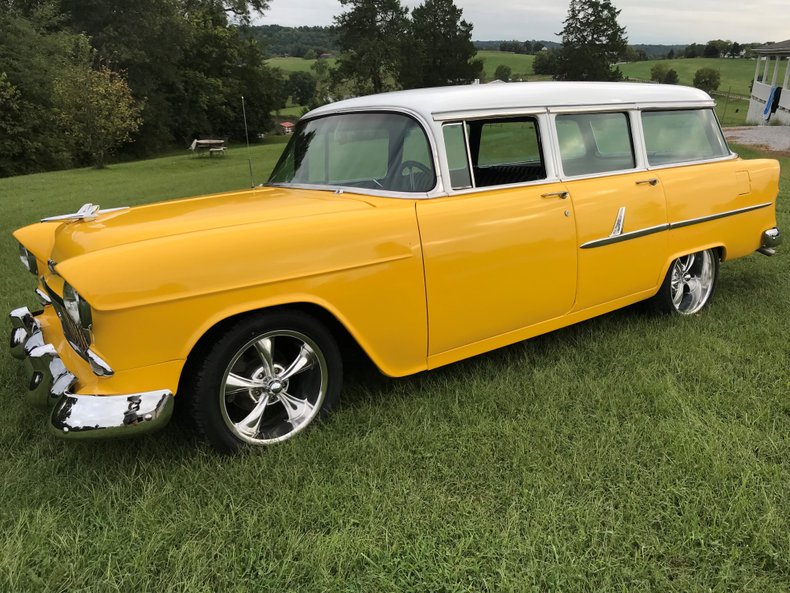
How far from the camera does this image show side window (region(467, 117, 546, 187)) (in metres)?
3.45

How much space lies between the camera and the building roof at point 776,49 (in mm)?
31223

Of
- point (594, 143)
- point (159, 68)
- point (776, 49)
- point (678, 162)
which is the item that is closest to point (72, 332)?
point (594, 143)

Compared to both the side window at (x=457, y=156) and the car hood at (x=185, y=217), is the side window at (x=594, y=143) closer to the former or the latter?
the side window at (x=457, y=156)

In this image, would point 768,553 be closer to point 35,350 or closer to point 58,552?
point 58,552

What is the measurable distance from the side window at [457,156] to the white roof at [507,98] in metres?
0.09

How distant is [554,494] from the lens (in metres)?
2.36

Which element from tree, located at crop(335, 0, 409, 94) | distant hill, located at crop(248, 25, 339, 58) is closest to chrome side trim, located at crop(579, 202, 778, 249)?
tree, located at crop(335, 0, 409, 94)

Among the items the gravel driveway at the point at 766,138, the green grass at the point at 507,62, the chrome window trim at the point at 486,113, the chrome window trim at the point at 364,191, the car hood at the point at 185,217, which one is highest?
the green grass at the point at 507,62

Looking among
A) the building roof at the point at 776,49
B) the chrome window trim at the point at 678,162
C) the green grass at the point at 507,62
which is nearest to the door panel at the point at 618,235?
the chrome window trim at the point at 678,162

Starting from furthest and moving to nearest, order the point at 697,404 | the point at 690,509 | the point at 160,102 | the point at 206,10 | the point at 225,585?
the point at 206,10, the point at 160,102, the point at 697,404, the point at 690,509, the point at 225,585

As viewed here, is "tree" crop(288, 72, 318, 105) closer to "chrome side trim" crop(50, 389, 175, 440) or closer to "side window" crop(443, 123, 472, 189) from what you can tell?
"side window" crop(443, 123, 472, 189)

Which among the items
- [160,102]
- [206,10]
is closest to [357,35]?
[206,10]

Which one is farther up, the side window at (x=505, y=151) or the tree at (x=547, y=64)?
the tree at (x=547, y=64)

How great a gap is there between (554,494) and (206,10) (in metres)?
53.1
